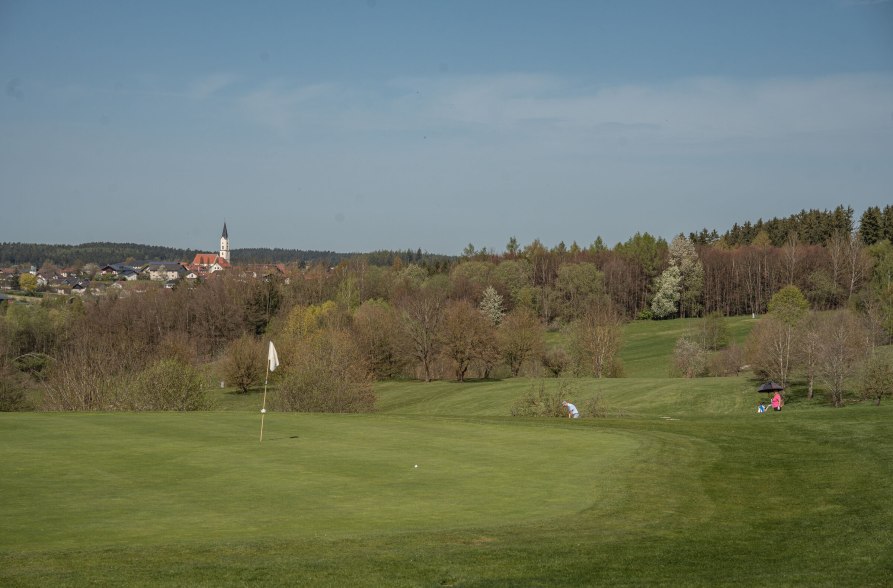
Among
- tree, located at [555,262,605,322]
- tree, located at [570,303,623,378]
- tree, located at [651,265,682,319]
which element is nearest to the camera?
tree, located at [570,303,623,378]

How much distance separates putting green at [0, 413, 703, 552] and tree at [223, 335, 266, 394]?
6038 centimetres

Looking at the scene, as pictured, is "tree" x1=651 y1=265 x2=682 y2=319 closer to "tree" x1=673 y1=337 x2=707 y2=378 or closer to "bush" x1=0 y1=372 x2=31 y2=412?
"tree" x1=673 y1=337 x2=707 y2=378

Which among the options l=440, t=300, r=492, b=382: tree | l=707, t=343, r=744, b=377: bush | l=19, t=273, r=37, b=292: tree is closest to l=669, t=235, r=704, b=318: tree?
l=707, t=343, r=744, b=377: bush

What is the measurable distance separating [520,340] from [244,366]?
91.0 feet

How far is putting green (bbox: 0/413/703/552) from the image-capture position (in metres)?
13.5

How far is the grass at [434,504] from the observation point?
11602 mm

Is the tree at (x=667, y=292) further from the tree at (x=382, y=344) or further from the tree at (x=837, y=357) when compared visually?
the tree at (x=837, y=357)

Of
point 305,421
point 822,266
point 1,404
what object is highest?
point 822,266

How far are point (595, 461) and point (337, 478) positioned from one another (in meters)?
6.50

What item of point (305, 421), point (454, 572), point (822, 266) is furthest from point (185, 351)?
point (822, 266)

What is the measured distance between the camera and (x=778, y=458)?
22344mm

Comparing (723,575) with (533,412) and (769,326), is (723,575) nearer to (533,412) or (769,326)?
(533,412)

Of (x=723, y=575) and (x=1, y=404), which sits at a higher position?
(x=723, y=575)

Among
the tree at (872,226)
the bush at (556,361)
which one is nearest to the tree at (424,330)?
the bush at (556,361)
